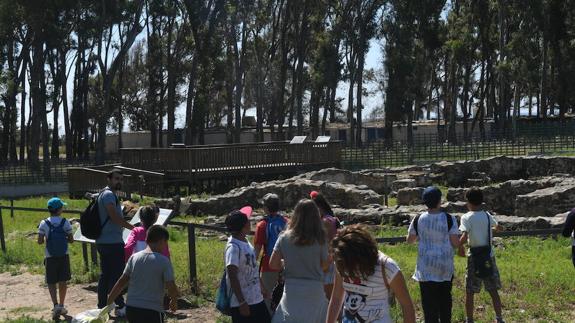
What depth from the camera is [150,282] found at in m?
6.32

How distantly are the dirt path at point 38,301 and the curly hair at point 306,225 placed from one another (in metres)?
3.36

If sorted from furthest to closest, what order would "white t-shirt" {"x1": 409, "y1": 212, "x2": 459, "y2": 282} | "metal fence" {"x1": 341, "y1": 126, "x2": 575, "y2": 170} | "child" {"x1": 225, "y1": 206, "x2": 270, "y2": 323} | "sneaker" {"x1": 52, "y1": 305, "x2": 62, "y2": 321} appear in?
"metal fence" {"x1": 341, "y1": 126, "x2": 575, "y2": 170} < "sneaker" {"x1": 52, "y1": 305, "x2": 62, "y2": 321} < "white t-shirt" {"x1": 409, "y1": 212, "x2": 459, "y2": 282} < "child" {"x1": 225, "y1": 206, "x2": 270, "y2": 323}

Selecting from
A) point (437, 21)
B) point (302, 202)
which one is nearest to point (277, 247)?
point (302, 202)

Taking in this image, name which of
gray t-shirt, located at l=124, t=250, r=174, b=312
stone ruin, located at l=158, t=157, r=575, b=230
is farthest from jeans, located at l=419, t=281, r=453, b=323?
stone ruin, located at l=158, t=157, r=575, b=230

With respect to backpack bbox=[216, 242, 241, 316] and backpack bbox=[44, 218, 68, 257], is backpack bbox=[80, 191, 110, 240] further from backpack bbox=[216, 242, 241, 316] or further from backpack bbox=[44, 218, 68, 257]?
backpack bbox=[216, 242, 241, 316]

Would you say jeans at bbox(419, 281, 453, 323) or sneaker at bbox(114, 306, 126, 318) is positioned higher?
jeans at bbox(419, 281, 453, 323)

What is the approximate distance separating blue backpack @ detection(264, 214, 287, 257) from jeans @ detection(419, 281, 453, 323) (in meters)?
1.41

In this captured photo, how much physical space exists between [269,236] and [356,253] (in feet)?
7.69

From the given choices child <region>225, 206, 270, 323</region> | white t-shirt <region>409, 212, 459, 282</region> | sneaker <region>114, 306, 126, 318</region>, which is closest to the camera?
child <region>225, 206, 270, 323</region>

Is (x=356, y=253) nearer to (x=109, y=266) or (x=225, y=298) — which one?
(x=225, y=298)

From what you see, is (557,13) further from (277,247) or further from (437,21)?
(277,247)

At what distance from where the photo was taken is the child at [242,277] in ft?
19.5

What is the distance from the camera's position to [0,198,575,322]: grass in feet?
27.6

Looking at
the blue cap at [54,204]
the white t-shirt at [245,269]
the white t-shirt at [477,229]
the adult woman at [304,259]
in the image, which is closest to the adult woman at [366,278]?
the adult woman at [304,259]
